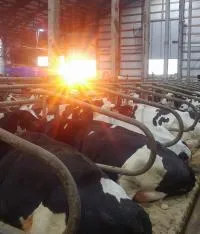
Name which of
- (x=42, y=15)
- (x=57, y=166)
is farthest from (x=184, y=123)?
(x=42, y=15)

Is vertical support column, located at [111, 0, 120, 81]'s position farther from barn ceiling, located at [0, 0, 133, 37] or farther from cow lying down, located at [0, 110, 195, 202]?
barn ceiling, located at [0, 0, 133, 37]

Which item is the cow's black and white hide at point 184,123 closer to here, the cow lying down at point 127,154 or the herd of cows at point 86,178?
the herd of cows at point 86,178

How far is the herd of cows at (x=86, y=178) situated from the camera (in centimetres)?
196

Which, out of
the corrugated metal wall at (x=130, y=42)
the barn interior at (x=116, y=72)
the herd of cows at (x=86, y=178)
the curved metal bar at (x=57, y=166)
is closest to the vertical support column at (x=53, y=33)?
the barn interior at (x=116, y=72)

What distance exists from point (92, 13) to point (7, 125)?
19.4 metres

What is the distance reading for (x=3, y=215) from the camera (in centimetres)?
225

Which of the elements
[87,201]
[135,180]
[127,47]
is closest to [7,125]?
[135,180]

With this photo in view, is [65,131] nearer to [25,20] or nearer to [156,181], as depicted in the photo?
[156,181]

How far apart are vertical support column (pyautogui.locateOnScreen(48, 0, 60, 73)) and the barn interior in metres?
0.01

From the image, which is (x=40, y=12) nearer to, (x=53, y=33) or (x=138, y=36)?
(x=138, y=36)

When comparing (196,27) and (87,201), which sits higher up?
(196,27)

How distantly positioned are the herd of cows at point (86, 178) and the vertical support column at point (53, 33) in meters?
1.75

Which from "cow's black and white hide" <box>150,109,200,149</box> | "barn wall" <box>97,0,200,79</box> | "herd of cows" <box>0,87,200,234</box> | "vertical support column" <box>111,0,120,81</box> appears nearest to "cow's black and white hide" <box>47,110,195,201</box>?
"herd of cows" <box>0,87,200,234</box>

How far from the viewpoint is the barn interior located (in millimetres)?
2766
